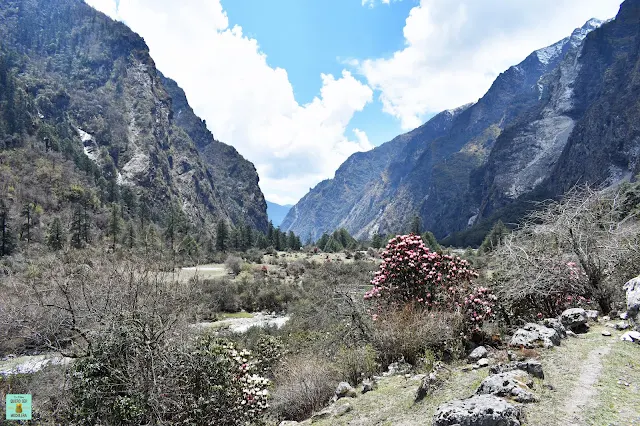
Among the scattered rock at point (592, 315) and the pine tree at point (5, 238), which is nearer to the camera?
the scattered rock at point (592, 315)

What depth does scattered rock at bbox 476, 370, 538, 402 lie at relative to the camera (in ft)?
14.5

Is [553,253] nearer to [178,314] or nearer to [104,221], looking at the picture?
[178,314]

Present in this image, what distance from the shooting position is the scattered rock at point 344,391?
651cm

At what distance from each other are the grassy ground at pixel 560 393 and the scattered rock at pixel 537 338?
5.3 inches

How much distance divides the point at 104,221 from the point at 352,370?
76.8m

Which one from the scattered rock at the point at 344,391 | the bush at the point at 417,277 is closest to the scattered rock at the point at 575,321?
the bush at the point at 417,277

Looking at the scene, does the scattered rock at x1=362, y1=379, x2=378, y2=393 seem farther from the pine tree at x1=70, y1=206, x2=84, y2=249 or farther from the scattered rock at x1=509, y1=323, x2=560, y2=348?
the pine tree at x1=70, y1=206, x2=84, y2=249

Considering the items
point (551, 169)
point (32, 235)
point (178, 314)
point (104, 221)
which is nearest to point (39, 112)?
point (104, 221)

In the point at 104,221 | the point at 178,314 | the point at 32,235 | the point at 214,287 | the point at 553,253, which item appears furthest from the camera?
the point at 104,221

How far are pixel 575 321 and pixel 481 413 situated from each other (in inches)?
174

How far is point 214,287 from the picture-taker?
33562 millimetres

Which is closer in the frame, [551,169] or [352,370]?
[352,370]

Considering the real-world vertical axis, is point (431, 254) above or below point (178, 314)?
above

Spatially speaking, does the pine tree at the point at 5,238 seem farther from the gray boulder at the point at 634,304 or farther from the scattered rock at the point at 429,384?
the gray boulder at the point at 634,304
